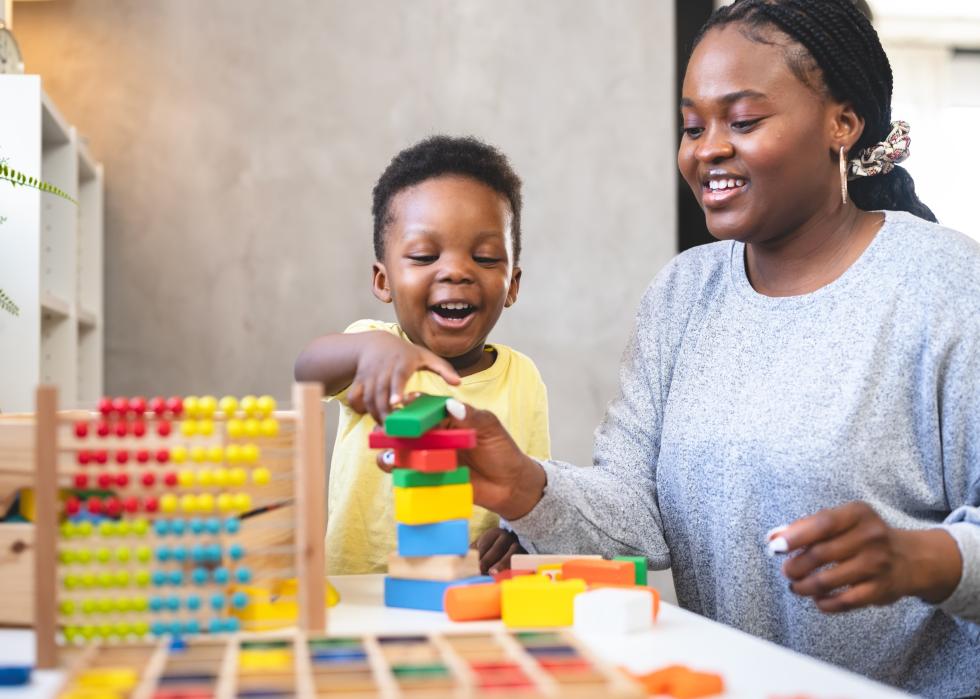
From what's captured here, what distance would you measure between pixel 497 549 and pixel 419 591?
0.40 metres

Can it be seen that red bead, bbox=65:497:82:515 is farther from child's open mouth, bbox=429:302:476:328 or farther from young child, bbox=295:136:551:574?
child's open mouth, bbox=429:302:476:328

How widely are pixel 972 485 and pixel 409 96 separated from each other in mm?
2350

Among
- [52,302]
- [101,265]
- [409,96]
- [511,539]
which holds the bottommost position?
[511,539]

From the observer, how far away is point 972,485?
132cm

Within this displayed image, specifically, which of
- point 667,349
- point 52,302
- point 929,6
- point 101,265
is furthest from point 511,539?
point 929,6

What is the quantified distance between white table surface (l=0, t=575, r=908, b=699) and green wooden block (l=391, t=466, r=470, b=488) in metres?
0.13

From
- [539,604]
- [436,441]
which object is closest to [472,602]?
[539,604]

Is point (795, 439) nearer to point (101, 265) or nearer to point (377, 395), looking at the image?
point (377, 395)

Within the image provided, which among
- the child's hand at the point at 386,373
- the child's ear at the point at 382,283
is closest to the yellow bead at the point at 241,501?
the child's hand at the point at 386,373

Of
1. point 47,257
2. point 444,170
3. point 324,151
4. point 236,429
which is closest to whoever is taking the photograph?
point 236,429

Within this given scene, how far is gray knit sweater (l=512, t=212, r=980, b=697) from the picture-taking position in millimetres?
1338

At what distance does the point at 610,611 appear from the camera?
3.09 ft

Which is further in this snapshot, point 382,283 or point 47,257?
point 47,257

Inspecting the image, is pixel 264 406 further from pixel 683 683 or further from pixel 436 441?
pixel 683 683
